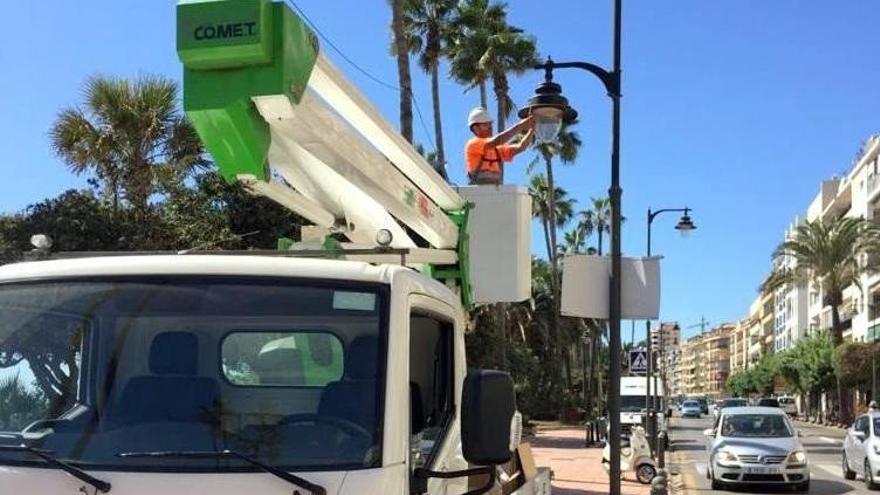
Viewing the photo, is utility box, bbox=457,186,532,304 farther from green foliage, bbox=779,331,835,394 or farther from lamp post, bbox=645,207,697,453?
green foliage, bbox=779,331,835,394

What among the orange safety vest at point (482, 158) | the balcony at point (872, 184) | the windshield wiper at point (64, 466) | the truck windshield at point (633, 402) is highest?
the balcony at point (872, 184)

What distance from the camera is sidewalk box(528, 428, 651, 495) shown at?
62.3 ft

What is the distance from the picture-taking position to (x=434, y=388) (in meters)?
4.15

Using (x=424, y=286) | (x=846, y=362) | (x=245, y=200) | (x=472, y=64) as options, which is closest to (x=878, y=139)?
(x=846, y=362)

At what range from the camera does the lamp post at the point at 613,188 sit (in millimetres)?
9414

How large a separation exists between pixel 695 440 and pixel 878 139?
39796 mm

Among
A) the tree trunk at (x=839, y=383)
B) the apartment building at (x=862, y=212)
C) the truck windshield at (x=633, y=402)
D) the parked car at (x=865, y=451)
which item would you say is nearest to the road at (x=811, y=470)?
the parked car at (x=865, y=451)

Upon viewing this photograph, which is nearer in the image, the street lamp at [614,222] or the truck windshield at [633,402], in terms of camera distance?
the street lamp at [614,222]

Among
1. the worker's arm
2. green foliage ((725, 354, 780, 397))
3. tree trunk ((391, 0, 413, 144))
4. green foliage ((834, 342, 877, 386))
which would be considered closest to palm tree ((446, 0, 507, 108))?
tree trunk ((391, 0, 413, 144))

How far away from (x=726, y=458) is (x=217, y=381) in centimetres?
1769

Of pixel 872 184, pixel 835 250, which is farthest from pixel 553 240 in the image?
pixel 872 184

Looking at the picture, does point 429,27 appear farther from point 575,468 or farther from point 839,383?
point 839,383

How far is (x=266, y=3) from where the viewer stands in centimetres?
346

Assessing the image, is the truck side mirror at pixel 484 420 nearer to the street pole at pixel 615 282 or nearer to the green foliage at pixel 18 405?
the green foliage at pixel 18 405
